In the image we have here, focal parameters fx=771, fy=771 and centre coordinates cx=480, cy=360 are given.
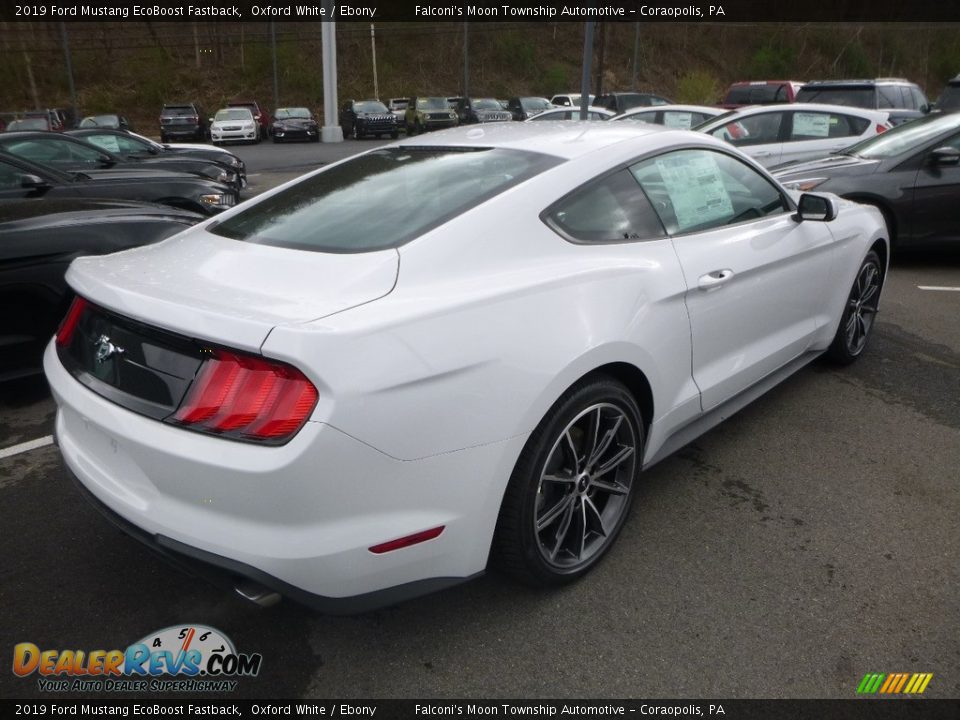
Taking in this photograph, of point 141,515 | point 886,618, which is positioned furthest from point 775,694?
point 141,515

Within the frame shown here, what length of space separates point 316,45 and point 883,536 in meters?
56.1

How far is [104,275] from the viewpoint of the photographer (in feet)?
7.86

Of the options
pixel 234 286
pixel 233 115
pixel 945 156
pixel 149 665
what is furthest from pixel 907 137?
pixel 233 115

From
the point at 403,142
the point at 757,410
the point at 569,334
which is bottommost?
the point at 757,410

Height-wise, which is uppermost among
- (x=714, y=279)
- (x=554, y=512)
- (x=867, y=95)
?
(x=867, y=95)

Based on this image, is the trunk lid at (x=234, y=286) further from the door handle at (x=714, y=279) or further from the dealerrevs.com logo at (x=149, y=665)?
the door handle at (x=714, y=279)

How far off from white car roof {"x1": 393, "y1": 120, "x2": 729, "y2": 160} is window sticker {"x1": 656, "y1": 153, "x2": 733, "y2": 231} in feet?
0.28

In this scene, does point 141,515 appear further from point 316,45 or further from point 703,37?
point 703,37

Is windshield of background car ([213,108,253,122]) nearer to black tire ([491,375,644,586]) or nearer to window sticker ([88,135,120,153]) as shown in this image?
window sticker ([88,135,120,153])

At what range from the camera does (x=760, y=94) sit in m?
18.5

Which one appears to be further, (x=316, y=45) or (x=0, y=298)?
(x=316, y=45)

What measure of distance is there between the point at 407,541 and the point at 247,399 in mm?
550

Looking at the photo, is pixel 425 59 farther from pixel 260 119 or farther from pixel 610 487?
pixel 610 487

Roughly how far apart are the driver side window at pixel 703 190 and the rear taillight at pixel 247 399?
1.66 meters
